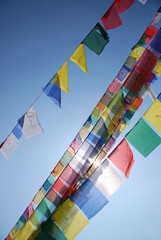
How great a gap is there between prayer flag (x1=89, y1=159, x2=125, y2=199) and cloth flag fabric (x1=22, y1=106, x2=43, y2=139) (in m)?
1.12

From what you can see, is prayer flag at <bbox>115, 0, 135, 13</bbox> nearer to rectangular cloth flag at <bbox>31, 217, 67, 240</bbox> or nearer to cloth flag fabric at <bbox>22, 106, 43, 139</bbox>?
cloth flag fabric at <bbox>22, 106, 43, 139</bbox>

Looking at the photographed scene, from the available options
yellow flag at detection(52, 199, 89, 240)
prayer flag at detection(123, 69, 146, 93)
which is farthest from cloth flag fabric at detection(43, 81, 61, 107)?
yellow flag at detection(52, 199, 89, 240)

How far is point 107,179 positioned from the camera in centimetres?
154

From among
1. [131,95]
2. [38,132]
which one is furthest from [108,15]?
[38,132]

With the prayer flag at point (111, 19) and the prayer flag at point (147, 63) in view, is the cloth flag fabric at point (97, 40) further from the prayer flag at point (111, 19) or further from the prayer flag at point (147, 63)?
the prayer flag at point (147, 63)

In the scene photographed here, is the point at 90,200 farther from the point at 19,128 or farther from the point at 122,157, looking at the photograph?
the point at 19,128

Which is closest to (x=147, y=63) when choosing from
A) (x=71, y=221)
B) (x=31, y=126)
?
(x=31, y=126)

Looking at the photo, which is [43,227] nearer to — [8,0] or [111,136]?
[111,136]

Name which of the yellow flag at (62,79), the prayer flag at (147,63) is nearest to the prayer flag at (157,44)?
Answer: the prayer flag at (147,63)

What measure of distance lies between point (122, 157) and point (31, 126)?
144 centimetres

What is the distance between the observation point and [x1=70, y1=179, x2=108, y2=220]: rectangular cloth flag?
1.50 meters

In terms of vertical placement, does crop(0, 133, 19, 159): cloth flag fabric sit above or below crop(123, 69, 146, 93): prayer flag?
above

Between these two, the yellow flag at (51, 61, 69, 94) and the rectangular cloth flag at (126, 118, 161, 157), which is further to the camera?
the yellow flag at (51, 61, 69, 94)

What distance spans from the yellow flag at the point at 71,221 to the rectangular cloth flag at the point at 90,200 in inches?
1.9
